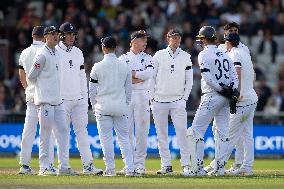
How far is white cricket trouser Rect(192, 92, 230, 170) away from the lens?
1964cm

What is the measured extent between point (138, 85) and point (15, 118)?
834 centimetres

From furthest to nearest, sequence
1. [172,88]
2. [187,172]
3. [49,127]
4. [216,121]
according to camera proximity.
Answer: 1. [172,88]
2. [187,172]
3. [216,121]
4. [49,127]

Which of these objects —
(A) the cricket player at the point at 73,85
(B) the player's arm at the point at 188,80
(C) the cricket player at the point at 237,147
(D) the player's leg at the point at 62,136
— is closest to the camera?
Result: (D) the player's leg at the point at 62,136

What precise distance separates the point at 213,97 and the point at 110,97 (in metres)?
2.01

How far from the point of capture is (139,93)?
2108 cm

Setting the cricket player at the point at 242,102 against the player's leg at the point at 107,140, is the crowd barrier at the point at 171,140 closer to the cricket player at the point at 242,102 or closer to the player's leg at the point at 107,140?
the cricket player at the point at 242,102

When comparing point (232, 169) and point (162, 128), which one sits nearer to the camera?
point (232, 169)

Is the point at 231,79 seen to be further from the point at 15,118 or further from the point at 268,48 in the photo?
the point at 268,48

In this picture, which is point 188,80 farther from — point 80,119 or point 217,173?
point 80,119

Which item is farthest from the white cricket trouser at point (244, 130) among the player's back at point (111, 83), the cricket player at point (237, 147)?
the player's back at point (111, 83)

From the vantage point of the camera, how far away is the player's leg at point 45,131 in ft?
64.8

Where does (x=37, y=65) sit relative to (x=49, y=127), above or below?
above

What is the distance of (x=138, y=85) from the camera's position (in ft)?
69.1

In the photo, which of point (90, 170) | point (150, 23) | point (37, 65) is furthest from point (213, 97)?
point (150, 23)
